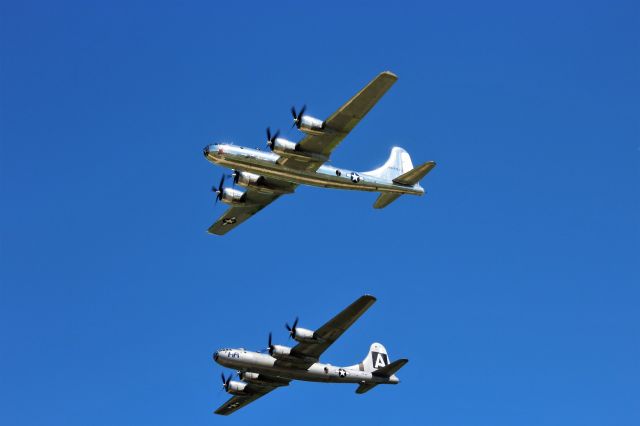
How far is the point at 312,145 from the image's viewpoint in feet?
162

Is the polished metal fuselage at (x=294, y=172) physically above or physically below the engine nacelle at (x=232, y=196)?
below

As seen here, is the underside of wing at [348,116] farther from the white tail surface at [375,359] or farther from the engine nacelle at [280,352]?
the white tail surface at [375,359]

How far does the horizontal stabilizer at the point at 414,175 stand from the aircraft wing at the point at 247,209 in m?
7.06

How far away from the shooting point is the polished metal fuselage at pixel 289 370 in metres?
50.5

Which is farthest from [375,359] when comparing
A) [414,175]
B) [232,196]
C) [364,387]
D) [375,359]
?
[232,196]

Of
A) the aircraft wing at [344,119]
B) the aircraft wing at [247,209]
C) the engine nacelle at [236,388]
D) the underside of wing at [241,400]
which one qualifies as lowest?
the underside of wing at [241,400]

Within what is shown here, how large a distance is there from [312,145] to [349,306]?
9641 millimetres

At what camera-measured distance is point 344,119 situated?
4819 centimetres

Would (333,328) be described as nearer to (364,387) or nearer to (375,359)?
(364,387)

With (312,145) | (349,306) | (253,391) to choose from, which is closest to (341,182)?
(312,145)

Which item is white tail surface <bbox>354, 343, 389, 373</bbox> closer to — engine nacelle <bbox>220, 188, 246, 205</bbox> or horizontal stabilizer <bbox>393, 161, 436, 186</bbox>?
horizontal stabilizer <bbox>393, 161, 436, 186</bbox>

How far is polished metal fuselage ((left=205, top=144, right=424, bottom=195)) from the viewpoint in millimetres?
48391

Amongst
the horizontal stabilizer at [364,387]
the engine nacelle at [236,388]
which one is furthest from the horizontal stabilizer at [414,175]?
the engine nacelle at [236,388]

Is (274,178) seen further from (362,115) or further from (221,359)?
(221,359)
